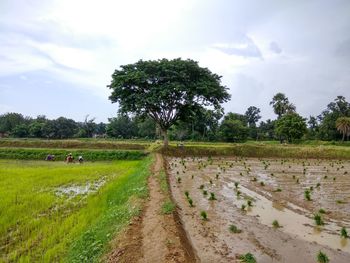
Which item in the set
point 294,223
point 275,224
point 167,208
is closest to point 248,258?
point 275,224

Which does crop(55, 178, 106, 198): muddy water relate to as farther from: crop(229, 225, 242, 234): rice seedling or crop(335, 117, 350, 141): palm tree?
crop(335, 117, 350, 141): palm tree

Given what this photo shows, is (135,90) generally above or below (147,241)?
above

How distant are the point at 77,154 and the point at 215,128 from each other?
4350cm

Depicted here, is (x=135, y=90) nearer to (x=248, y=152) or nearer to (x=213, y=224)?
(x=248, y=152)

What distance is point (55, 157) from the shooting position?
34469 millimetres

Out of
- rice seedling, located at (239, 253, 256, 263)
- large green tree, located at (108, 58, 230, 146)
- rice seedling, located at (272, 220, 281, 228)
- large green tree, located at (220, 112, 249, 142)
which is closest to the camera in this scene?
rice seedling, located at (239, 253, 256, 263)

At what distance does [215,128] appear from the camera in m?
73.5

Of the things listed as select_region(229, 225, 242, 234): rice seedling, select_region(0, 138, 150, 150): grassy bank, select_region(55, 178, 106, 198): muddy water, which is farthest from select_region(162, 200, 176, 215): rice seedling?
select_region(0, 138, 150, 150): grassy bank

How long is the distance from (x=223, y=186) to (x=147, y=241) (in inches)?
350

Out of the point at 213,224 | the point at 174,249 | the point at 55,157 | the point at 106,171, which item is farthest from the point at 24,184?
the point at 55,157

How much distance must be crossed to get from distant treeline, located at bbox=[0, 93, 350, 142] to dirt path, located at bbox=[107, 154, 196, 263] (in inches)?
1918

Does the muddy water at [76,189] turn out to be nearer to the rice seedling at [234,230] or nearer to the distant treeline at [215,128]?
the rice seedling at [234,230]

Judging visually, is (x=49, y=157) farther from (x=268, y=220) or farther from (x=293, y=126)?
(x=293, y=126)

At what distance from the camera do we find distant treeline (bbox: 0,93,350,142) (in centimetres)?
6028
